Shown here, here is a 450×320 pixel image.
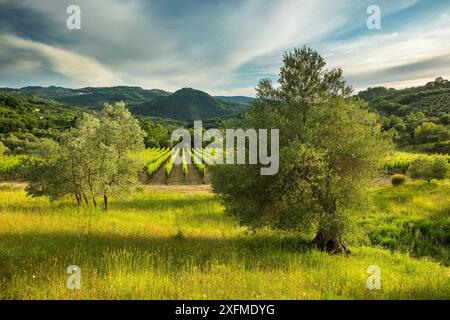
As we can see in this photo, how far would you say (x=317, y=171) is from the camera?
478 inches

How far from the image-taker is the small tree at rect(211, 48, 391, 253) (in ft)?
39.6

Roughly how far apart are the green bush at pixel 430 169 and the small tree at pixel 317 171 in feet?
103

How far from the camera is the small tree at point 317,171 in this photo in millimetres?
12078

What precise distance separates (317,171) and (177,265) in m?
6.30

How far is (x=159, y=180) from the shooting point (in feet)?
163

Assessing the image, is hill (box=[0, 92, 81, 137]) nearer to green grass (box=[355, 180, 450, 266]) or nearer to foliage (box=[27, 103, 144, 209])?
foliage (box=[27, 103, 144, 209])

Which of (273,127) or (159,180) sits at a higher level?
(273,127)

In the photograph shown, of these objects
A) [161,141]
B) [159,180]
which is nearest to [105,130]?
[159,180]

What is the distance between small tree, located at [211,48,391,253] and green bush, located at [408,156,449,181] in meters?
31.3
